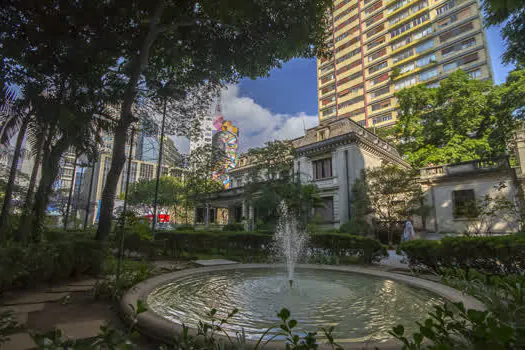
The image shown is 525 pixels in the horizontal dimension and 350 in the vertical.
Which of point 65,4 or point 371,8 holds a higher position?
point 371,8

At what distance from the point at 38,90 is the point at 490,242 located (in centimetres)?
1246

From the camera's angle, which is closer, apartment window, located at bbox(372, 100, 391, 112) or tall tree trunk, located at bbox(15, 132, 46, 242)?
tall tree trunk, located at bbox(15, 132, 46, 242)

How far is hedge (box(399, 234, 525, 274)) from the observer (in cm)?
520

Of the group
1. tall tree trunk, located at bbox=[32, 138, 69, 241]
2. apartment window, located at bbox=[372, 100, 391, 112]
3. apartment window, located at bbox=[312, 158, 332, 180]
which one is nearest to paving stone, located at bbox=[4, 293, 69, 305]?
tall tree trunk, located at bbox=[32, 138, 69, 241]

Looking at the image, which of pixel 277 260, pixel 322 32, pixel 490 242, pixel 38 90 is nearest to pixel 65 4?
pixel 38 90

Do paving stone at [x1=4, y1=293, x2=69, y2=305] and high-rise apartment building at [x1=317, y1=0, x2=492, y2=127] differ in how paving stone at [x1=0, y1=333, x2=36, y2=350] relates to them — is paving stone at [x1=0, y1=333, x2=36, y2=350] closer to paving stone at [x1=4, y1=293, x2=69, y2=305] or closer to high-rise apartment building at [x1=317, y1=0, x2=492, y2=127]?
paving stone at [x1=4, y1=293, x2=69, y2=305]

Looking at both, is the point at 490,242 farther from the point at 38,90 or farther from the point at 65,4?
the point at 65,4

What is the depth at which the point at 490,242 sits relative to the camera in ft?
18.0

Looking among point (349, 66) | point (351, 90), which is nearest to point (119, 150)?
point (351, 90)

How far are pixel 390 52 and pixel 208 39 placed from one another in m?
41.6

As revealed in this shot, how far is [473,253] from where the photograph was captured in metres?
Answer: 5.73

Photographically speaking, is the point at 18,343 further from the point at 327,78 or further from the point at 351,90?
the point at 327,78

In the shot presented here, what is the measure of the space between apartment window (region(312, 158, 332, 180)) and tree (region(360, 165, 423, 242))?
361 cm

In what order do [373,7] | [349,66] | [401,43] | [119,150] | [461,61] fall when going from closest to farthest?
1. [119,150]
2. [461,61]
3. [401,43]
4. [373,7]
5. [349,66]
